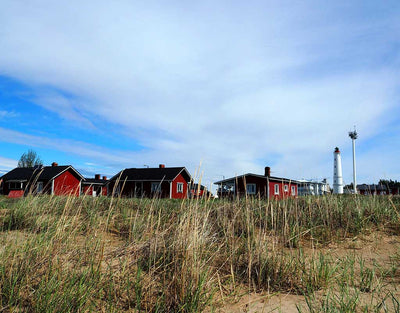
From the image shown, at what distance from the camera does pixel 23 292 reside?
275cm

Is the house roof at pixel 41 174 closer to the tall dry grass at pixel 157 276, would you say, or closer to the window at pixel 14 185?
the window at pixel 14 185

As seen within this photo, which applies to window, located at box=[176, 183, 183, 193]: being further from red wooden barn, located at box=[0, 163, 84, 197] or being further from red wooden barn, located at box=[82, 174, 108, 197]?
red wooden barn, located at box=[0, 163, 84, 197]

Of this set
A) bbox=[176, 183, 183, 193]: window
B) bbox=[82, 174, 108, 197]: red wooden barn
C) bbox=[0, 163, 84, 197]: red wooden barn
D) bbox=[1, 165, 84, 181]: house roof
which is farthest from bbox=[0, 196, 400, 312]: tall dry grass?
bbox=[1, 165, 84, 181]: house roof

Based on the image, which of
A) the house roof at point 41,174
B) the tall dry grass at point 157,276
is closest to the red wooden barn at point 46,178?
the house roof at point 41,174

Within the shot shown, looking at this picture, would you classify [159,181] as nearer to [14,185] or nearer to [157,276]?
[14,185]

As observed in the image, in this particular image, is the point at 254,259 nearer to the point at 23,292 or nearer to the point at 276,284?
the point at 276,284

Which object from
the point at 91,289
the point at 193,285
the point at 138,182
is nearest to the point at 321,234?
the point at 193,285

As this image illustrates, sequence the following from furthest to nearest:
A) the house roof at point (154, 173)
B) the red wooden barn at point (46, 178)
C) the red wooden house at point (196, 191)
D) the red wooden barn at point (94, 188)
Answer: the house roof at point (154, 173) < the red wooden barn at point (46, 178) < the red wooden barn at point (94, 188) < the red wooden house at point (196, 191)

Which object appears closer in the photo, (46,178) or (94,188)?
(46,178)

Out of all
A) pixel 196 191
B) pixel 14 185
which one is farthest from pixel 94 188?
pixel 196 191

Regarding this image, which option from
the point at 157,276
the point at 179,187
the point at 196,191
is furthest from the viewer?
the point at 179,187

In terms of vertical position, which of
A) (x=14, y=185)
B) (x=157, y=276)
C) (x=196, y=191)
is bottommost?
(x=157, y=276)

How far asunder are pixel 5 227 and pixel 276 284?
497 cm

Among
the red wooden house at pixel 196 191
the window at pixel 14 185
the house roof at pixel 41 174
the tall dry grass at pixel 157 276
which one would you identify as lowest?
the tall dry grass at pixel 157 276
